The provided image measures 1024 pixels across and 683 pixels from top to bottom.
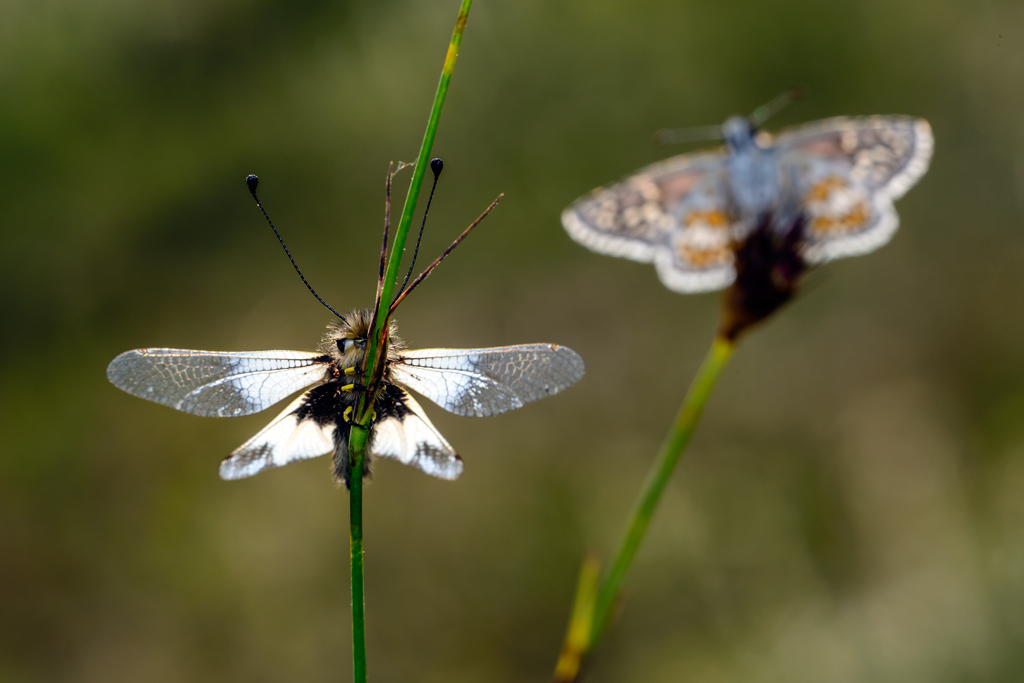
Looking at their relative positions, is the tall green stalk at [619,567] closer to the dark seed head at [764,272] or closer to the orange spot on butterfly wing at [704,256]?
the dark seed head at [764,272]

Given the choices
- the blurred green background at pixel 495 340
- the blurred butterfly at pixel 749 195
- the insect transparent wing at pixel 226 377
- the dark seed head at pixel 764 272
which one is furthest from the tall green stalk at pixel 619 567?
the blurred green background at pixel 495 340

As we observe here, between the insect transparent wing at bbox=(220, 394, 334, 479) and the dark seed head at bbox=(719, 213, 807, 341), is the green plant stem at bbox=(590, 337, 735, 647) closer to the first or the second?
the dark seed head at bbox=(719, 213, 807, 341)

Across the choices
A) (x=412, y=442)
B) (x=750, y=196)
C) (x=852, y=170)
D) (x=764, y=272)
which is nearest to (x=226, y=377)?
(x=412, y=442)

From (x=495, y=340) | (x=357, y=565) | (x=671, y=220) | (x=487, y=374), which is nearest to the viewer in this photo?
(x=357, y=565)

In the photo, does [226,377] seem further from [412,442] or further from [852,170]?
[852,170]

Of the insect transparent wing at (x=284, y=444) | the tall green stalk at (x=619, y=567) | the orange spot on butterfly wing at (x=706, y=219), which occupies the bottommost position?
the tall green stalk at (x=619, y=567)

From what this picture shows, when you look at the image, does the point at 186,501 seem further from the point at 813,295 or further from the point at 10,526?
the point at 813,295

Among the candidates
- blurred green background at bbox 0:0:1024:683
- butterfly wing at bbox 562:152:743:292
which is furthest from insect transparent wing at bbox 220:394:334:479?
blurred green background at bbox 0:0:1024:683
